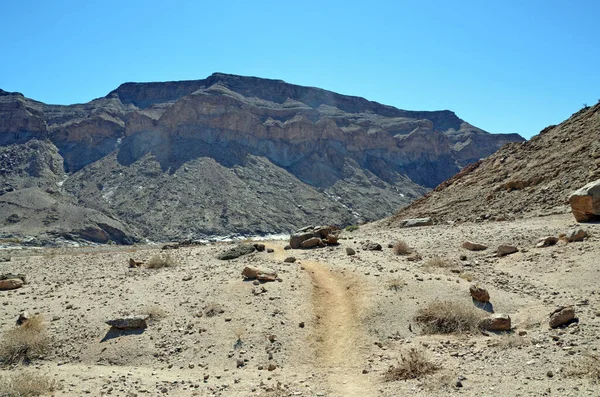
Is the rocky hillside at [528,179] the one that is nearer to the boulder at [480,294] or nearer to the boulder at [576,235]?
the boulder at [576,235]

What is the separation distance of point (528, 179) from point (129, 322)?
1656cm

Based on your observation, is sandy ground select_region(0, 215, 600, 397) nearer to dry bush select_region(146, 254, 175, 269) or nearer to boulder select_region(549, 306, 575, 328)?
boulder select_region(549, 306, 575, 328)

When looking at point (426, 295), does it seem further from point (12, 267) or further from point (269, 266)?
point (12, 267)

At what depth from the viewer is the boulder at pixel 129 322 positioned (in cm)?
874

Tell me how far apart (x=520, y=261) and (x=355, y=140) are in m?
97.7

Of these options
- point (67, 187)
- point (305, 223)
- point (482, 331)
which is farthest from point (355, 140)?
point (482, 331)

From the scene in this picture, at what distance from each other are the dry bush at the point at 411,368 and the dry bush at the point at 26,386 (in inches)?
184

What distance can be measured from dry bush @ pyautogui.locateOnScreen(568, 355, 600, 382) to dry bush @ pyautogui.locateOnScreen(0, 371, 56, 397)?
671 centimetres

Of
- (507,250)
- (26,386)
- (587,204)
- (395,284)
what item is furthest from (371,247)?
(26,386)

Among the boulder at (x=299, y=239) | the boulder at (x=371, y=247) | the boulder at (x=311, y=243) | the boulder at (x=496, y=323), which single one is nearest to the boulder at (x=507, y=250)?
A: the boulder at (x=371, y=247)

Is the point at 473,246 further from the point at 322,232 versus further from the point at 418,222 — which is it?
the point at 418,222

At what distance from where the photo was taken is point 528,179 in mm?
19516

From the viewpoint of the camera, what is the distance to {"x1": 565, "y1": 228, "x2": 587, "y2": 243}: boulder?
11.7 m

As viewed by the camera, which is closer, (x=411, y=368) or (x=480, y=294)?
(x=411, y=368)
